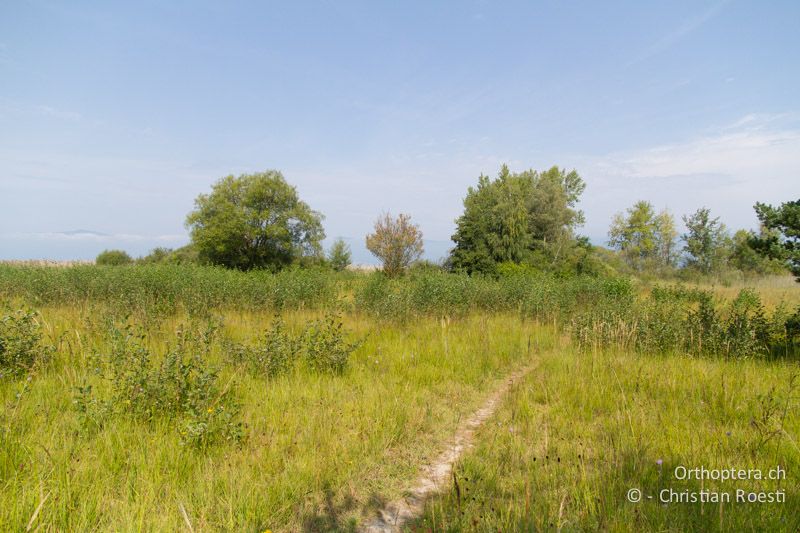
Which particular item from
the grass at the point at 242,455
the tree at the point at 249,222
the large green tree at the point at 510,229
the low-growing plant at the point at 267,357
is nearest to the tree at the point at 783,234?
the grass at the point at 242,455

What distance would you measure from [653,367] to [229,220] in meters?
34.8

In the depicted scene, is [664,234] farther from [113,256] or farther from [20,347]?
[113,256]

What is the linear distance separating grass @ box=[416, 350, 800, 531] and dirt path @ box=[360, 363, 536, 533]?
142 millimetres

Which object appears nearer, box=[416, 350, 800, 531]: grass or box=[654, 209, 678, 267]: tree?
box=[416, 350, 800, 531]: grass

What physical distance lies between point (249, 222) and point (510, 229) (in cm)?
2442

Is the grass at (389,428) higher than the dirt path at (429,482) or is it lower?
higher

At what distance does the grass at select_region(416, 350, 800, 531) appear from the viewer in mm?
2324

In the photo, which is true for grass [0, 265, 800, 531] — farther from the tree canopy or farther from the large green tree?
the tree canopy

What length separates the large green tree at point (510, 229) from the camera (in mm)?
22906

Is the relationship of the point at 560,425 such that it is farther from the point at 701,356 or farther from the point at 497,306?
the point at 497,306

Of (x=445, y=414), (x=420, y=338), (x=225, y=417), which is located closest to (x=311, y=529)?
(x=225, y=417)

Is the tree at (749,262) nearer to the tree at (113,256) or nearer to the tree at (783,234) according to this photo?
the tree at (783,234)

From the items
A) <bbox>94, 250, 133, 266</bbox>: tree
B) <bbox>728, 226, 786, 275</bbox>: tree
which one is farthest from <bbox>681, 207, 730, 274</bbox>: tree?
<bbox>94, 250, 133, 266</bbox>: tree

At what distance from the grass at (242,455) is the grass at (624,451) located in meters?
0.70
